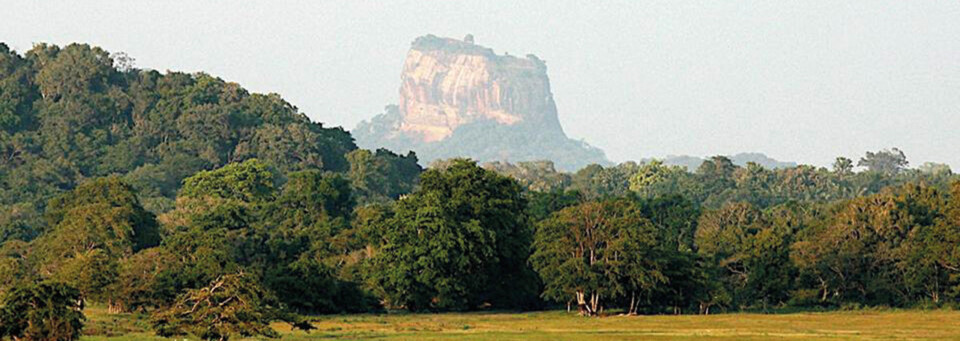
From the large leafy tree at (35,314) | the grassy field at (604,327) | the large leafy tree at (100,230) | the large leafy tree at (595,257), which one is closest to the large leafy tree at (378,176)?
the large leafy tree at (100,230)

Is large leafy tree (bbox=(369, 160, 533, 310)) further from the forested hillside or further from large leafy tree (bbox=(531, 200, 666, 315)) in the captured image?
the forested hillside

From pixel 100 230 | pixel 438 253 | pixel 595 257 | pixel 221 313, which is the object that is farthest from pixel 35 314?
pixel 100 230

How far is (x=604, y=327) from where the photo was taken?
66500 mm

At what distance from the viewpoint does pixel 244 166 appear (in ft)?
414

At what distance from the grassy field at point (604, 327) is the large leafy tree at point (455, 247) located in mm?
2970

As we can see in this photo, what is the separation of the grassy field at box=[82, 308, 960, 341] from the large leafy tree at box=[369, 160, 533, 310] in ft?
9.75

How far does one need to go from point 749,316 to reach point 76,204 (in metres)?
47.0

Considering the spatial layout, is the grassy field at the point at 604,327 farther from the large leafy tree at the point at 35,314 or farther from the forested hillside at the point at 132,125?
the forested hillside at the point at 132,125

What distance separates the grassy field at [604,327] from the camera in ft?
191

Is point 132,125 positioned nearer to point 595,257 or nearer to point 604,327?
point 595,257

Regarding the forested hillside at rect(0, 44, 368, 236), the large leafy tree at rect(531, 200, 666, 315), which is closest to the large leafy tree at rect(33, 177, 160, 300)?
the large leafy tree at rect(531, 200, 666, 315)

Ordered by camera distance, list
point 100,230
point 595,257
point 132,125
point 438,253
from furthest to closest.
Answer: point 132,125
point 100,230
point 438,253
point 595,257

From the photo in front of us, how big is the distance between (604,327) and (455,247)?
16.7m

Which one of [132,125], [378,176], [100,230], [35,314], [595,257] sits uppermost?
[132,125]
